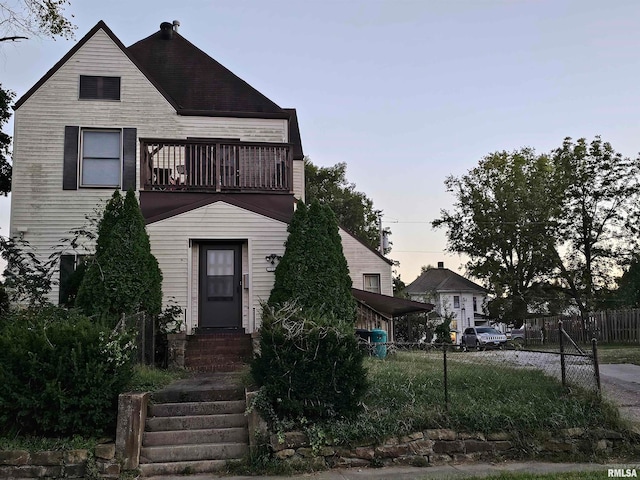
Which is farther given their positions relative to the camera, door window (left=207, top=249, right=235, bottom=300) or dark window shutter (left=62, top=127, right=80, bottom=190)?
dark window shutter (left=62, top=127, right=80, bottom=190)

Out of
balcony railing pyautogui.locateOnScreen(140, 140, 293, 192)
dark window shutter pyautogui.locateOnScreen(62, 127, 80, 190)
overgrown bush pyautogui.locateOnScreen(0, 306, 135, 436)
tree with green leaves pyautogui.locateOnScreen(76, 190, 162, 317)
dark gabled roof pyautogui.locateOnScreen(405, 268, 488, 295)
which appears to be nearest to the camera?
overgrown bush pyautogui.locateOnScreen(0, 306, 135, 436)

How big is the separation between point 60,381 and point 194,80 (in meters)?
11.8

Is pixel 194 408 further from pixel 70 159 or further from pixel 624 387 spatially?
pixel 70 159

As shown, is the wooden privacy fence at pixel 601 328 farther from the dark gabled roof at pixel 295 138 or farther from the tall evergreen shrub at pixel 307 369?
the tall evergreen shrub at pixel 307 369

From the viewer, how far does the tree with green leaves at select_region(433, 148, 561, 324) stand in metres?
41.3

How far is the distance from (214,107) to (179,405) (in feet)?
32.2

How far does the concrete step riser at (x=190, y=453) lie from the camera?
7.10 m

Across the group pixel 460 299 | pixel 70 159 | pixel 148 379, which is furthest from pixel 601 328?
pixel 460 299

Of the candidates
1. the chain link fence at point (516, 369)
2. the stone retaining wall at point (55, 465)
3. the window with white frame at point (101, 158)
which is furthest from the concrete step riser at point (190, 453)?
the window with white frame at point (101, 158)

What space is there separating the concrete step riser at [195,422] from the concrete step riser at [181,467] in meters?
0.74

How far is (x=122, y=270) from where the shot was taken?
10.8 meters

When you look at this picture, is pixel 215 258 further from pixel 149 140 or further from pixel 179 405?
pixel 179 405

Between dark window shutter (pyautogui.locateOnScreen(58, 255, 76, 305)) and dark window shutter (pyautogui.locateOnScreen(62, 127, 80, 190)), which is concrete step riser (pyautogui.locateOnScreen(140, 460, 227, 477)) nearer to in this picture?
dark window shutter (pyautogui.locateOnScreen(58, 255, 76, 305))

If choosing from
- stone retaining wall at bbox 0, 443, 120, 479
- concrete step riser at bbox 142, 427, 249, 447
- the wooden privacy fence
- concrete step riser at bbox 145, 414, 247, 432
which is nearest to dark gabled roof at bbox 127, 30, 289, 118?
concrete step riser at bbox 145, 414, 247, 432
